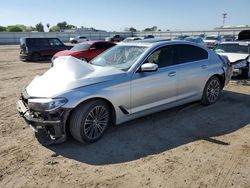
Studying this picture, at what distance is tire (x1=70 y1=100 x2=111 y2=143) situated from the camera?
14.1 ft

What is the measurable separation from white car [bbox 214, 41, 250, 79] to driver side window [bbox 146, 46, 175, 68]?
5.05 m

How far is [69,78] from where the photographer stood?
454cm

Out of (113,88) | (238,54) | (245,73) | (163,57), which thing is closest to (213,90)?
(163,57)

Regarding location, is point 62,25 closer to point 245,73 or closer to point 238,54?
point 238,54

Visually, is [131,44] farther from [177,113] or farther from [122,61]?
[177,113]

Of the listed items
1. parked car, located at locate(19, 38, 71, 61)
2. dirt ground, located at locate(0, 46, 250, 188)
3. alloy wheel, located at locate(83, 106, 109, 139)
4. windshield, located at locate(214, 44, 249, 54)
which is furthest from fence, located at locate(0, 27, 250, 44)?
alloy wheel, located at locate(83, 106, 109, 139)

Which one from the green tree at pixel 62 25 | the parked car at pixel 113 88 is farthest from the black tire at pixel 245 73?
the green tree at pixel 62 25

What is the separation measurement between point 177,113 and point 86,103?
8.17 ft

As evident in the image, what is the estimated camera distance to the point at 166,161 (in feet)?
13.1

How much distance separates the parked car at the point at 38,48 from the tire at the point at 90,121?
549 inches

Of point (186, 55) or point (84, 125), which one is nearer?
point (84, 125)

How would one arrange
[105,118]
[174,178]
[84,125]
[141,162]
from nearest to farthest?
[174,178] → [141,162] → [84,125] → [105,118]

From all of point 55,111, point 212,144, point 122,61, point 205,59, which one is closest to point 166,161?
point 212,144

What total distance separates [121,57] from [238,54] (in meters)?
6.69
